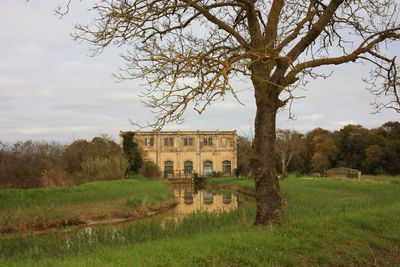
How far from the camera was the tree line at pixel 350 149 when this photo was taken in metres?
35.6

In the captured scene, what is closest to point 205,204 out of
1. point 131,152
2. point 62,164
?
point 62,164

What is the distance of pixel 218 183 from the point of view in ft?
→ 120

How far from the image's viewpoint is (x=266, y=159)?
736 centimetres

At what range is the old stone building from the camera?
52.9 metres

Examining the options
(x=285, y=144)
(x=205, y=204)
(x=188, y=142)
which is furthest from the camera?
(x=188, y=142)

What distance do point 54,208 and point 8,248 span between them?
18.7ft

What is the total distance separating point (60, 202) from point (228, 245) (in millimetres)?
10626

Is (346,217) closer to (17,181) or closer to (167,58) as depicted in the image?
(167,58)

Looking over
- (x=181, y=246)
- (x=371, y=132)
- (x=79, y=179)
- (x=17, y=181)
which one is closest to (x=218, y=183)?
(x=79, y=179)

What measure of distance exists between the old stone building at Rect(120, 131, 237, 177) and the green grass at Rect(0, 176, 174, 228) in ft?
111

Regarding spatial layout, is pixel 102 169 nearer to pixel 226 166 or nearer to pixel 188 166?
pixel 188 166

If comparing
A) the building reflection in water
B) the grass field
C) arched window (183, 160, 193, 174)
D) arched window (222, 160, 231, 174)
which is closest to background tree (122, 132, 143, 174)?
the building reflection in water

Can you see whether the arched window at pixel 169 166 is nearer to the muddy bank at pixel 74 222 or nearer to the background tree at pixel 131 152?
the background tree at pixel 131 152

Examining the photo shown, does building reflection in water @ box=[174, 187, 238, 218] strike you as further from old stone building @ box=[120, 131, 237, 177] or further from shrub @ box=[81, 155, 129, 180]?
old stone building @ box=[120, 131, 237, 177]
